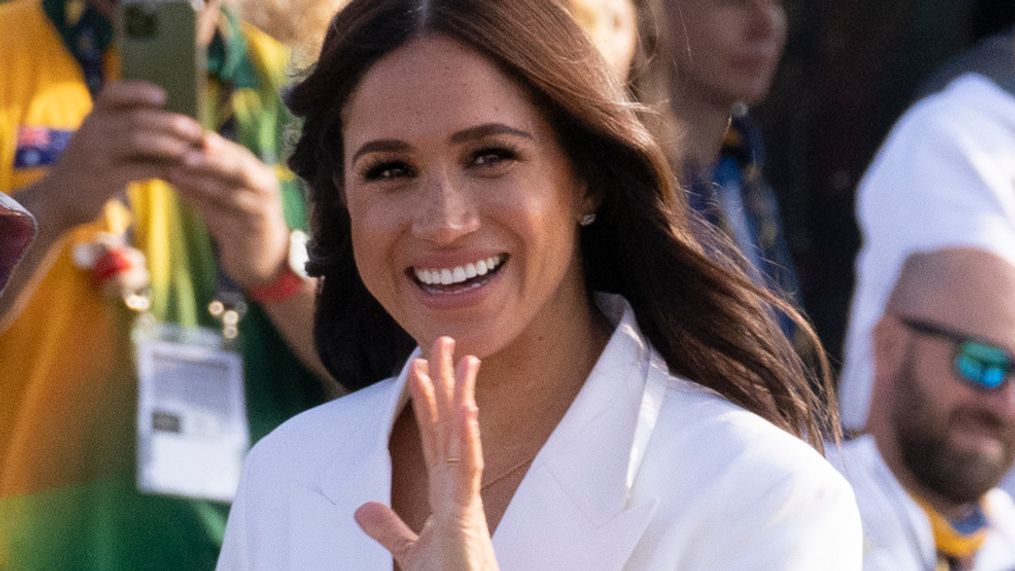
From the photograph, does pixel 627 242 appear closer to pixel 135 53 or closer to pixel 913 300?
pixel 135 53

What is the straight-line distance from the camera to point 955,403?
4137 mm

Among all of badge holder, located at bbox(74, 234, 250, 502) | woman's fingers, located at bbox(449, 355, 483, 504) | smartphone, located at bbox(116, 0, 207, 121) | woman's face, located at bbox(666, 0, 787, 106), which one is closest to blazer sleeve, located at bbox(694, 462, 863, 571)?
woman's fingers, located at bbox(449, 355, 483, 504)

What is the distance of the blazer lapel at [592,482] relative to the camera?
2273 millimetres

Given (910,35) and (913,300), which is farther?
(910,35)

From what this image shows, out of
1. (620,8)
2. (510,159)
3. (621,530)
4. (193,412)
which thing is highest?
(620,8)

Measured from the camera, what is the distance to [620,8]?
3594 mm

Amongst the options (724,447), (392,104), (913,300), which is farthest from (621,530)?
(913,300)

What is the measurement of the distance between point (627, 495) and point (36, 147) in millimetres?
1365

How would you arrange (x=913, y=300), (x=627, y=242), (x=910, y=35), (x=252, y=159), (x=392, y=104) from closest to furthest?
(x=392, y=104) < (x=627, y=242) < (x=252, y=159) < (x=913, y=300) < (x=910, y=35)

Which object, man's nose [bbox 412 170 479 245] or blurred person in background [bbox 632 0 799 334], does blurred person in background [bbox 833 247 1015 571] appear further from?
man's nose [bbox 412 170 479 245]

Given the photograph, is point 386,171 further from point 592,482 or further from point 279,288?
point 279,288

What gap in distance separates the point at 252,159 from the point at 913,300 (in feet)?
5.64

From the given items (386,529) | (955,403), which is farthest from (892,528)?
(386,529)

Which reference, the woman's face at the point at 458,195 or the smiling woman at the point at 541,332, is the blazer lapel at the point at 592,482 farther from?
the woman's face at the point at 458,195
